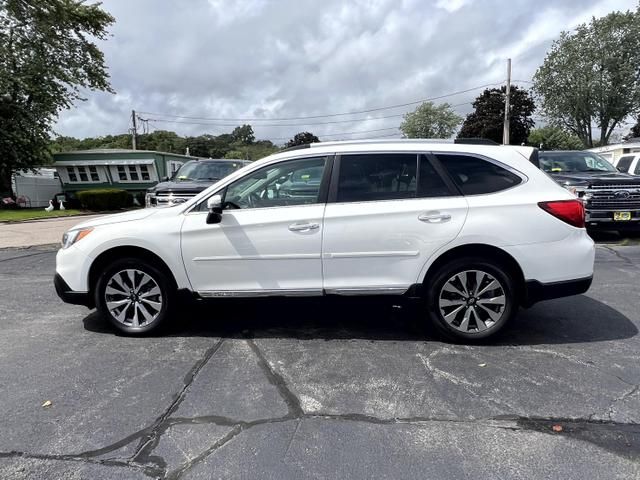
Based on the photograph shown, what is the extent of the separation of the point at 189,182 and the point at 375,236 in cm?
703

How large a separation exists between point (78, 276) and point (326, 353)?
251cm

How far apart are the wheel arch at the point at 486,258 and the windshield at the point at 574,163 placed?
8204 millimetres

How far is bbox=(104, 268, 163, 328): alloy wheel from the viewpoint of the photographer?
443 centimetres

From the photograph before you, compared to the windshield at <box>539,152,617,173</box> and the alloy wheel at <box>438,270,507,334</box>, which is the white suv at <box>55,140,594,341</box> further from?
the windshield at <box>539,152,617,173</box>

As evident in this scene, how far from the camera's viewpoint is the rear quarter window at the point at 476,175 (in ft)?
13.7

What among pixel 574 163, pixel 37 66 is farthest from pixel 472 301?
pixel 37 66

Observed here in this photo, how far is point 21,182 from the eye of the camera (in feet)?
→ 91.2

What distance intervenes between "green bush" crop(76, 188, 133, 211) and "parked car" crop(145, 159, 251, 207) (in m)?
15.0

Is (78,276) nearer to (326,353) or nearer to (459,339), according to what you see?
(326,353)

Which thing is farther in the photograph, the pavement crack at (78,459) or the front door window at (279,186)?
the front door window at (279,186)

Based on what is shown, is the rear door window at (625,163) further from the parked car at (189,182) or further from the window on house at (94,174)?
the window on house at (94,174)

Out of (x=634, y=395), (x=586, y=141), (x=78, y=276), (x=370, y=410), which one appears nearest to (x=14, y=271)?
(x=78, y=276)

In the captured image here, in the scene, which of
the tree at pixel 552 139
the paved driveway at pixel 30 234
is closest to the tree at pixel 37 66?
the paved driveway at pixel 30 234

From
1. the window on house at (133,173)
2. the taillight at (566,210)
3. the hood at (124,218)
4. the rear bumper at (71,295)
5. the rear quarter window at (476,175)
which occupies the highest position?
the window on house at (133,173)
